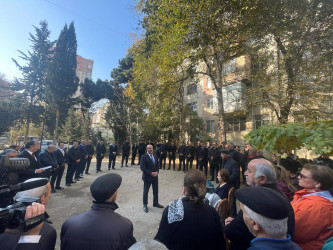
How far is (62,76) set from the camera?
92.0 feet

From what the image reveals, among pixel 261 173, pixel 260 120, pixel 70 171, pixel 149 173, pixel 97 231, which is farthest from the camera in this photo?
pixel 260 120

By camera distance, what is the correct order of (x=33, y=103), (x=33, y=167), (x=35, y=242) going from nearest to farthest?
(x=35, y=242), (x=33, y=167), (x=33, y=103)

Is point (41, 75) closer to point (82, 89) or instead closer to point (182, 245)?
point (82, 89)

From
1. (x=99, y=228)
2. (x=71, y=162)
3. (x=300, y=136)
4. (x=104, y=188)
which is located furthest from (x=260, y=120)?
(x=99, y=228)

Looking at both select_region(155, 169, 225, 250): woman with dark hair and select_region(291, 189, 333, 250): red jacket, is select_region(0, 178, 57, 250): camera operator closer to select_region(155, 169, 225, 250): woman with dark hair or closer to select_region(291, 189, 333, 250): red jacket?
select_region(155, 169, 225, 250): woman with dark hair

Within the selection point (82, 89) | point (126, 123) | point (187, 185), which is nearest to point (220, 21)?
point (187, 185)

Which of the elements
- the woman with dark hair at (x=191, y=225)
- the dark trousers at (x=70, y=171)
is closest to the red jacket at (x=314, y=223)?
the woman with dark hair at (x=191, y=225)

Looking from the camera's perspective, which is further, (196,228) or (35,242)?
(196,228)

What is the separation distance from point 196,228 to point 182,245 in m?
0.22

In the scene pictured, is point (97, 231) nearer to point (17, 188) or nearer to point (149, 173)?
point (17, 188)

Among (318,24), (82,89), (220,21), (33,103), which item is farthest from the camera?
(82,89)

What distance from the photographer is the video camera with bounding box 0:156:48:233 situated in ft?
3.92

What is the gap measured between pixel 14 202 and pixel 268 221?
2.08 meters

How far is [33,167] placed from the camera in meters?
4.99
